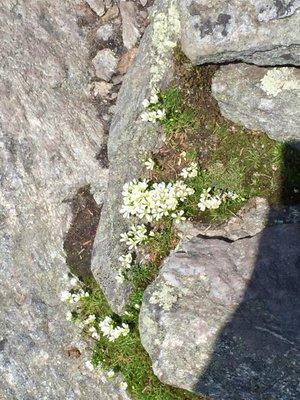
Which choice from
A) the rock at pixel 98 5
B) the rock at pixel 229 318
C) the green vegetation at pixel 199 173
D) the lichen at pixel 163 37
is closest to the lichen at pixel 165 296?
the rock at pixel 229 318

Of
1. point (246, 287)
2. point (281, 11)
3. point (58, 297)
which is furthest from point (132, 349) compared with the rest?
point (281, 11)

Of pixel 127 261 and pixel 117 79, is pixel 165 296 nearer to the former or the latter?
pixel 127 261

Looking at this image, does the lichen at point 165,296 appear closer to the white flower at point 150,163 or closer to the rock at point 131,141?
the rock at point 131,141

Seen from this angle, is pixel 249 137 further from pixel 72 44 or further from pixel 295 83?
pixel 72 44

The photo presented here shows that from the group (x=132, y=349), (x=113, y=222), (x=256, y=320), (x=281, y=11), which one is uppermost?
(x=281, y=11)

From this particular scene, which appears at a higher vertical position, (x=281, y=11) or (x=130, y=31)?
(x=130, y=31)

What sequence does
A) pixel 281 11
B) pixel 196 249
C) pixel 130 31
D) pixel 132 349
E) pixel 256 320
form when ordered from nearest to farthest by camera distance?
pixel 281 11 < pixel 256 320 < pixel 196 249 < pixel 132 349 < pixel 130 31

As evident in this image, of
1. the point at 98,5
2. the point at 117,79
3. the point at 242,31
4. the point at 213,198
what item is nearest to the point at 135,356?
the point at 213,198
